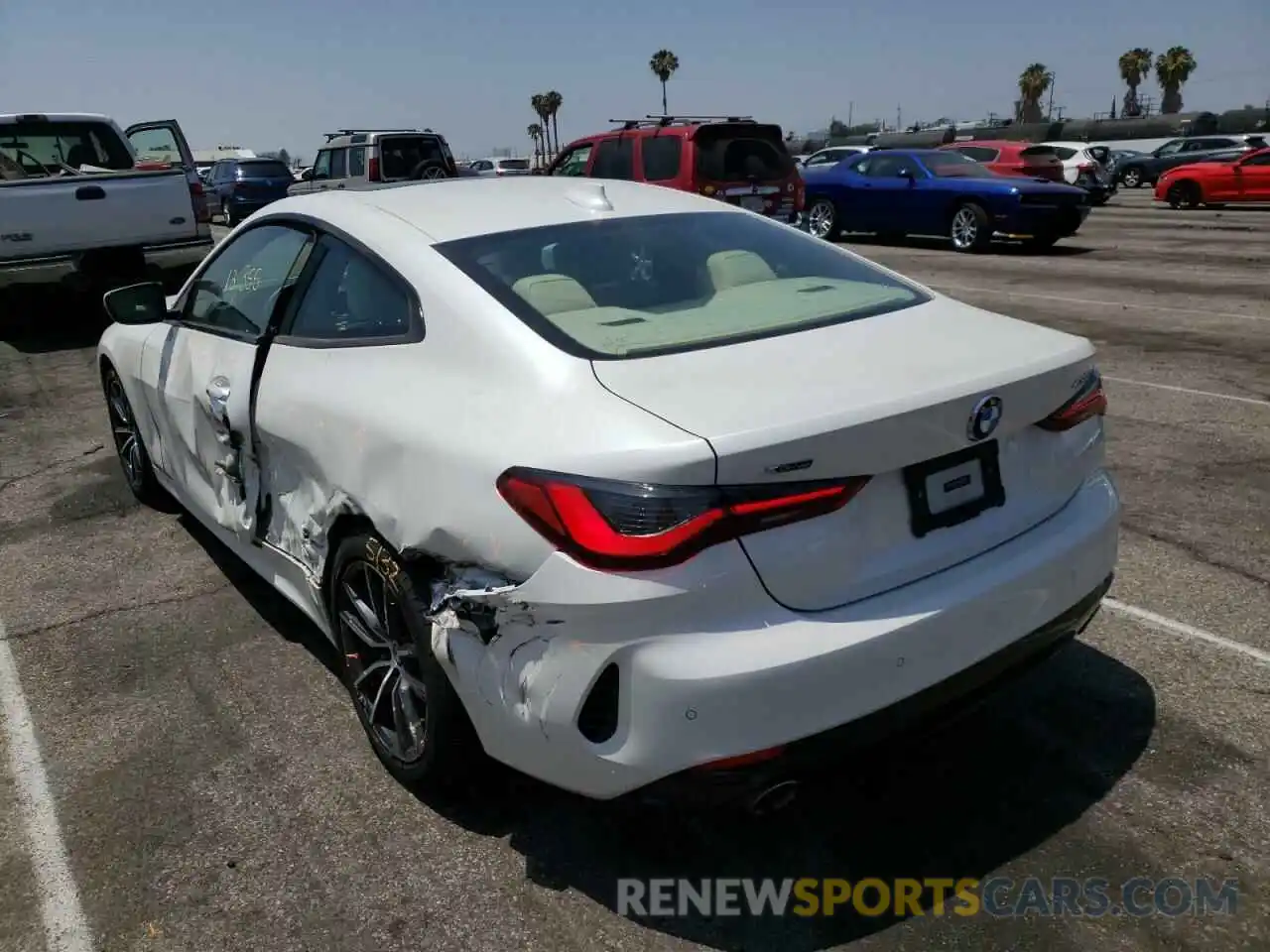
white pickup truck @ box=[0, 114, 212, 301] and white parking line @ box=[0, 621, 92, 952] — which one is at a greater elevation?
white pickup truck @ box=[0, 114, 212, 301]

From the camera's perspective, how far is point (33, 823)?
2.93m

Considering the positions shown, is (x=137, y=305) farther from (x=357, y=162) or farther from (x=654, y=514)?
(x=357, y=162)

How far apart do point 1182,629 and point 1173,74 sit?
8833cm

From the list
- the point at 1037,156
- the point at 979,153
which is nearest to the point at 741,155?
the point at 1037,156

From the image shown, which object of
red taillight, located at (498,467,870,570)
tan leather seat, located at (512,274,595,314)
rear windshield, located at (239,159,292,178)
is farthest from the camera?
rear windshield, located at (239,159,292,178)

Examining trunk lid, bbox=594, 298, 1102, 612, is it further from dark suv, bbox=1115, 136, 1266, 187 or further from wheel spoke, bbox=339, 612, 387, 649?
dark suv, bbox=1115, 136, 1266, 187

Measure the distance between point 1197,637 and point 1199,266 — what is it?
11789mm

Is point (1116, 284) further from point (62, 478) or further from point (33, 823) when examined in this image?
point (33, 823)

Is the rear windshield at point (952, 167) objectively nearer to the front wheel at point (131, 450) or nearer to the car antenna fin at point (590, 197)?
the front wheel at point (131, 450)

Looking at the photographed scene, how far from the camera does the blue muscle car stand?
15.6 m

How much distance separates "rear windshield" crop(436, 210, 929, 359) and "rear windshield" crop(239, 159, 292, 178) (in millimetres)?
23262

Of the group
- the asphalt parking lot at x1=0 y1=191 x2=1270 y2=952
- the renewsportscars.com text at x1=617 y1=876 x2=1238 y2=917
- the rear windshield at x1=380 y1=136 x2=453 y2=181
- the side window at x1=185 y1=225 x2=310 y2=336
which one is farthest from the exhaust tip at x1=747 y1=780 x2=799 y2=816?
the rear windshield at x1=380 y1=136 x2=453 y2=181

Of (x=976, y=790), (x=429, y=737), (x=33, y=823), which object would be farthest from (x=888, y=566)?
(x=33, y=823)

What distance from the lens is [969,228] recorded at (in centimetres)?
1612
